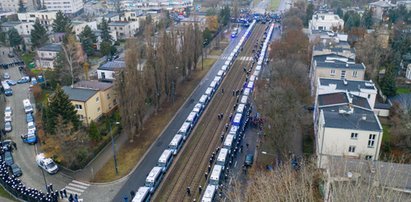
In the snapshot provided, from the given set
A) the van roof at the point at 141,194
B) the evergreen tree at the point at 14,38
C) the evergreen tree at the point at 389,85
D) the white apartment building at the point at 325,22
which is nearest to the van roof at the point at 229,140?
the van roof at the point at 141,194

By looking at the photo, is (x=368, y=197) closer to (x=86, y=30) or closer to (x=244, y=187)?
(x=244, y=187)

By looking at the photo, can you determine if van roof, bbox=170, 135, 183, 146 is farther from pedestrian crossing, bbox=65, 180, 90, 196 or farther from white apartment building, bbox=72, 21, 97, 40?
white apartment building, bbox=72, 21, 97, 40

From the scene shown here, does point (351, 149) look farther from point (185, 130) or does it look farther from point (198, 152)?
point (185, 130)

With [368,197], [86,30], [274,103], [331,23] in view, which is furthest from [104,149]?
[331,23]

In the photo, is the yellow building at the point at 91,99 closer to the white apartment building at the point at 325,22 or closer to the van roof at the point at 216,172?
the van roof at the point at 216,172

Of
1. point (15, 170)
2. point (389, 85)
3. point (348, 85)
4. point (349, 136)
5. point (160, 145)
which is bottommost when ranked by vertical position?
point (15, 170)

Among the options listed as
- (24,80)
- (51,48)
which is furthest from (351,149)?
(51,48)

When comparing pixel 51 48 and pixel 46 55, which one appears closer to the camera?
pixel 46 55
